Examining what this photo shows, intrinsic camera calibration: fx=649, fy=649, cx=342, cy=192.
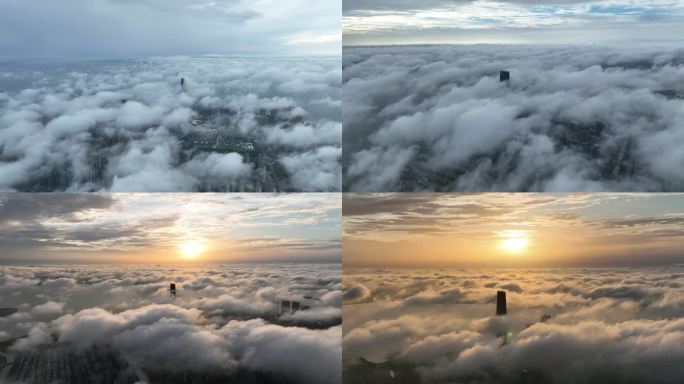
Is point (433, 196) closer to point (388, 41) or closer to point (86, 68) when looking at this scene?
point (388, 41)

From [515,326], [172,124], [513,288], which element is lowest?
[515,326]

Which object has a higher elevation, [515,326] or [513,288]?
[513,288]

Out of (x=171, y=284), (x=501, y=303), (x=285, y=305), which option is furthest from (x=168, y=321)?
(x=501, y=303)

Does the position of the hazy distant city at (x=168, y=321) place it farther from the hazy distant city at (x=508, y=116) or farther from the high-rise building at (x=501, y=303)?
the high-rise building at (x=501, y=303)

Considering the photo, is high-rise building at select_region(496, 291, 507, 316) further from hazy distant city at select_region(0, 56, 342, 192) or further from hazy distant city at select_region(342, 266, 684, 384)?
hazy distant city at select_region(0, 56, 342, 192)

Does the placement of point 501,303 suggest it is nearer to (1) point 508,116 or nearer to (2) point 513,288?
(2) point 513,288

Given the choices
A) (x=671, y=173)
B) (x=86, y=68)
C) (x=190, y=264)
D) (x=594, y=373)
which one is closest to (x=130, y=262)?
(x=190, y=264)

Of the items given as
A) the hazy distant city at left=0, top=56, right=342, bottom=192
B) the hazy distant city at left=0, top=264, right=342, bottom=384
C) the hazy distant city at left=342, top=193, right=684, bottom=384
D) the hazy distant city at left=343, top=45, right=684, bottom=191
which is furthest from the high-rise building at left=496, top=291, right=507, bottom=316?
the hazy distant city at left=0, top=56, right=342, bottom=192

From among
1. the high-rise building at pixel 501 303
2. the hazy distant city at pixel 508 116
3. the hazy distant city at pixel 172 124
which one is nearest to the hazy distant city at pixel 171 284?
the hazy distant city at pixel 172 124
